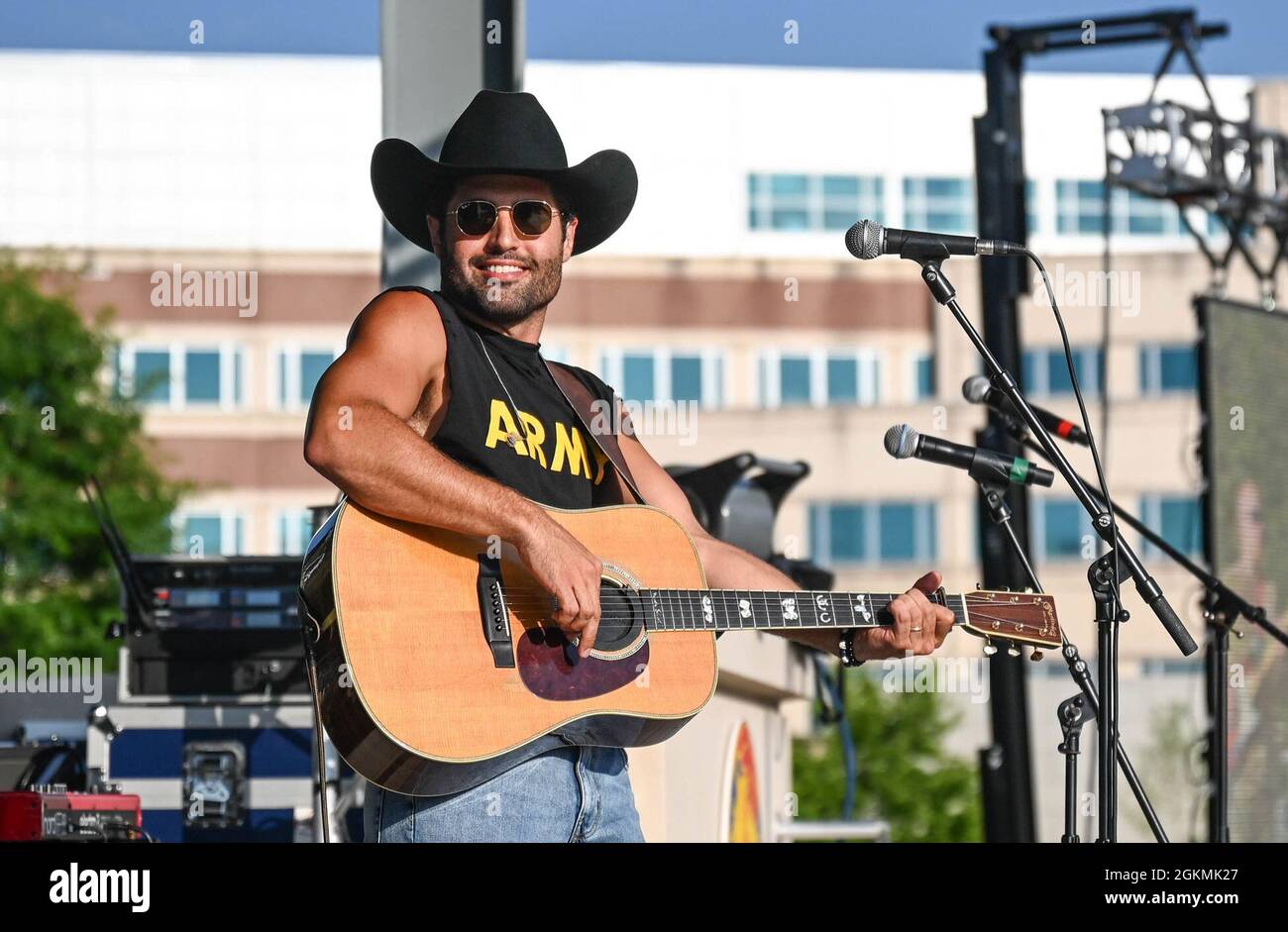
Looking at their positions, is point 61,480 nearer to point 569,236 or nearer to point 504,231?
point 569,236

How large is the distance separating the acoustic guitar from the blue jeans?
5cm

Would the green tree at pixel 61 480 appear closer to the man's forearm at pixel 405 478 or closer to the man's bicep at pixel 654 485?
the man's bicep at pixel 654 485

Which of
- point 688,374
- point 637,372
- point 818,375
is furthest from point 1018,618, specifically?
point 818,375

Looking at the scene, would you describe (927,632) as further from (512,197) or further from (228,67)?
(228,67)

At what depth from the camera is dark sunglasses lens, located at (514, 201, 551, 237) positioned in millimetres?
3752

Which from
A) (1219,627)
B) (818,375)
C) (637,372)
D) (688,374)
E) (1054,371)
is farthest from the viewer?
(818,375)

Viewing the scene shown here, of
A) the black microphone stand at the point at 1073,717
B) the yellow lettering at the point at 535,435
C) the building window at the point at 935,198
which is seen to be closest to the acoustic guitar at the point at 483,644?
the yellow lettering at the point at 535,435

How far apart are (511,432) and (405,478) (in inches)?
12.3

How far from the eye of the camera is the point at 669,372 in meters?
39.5

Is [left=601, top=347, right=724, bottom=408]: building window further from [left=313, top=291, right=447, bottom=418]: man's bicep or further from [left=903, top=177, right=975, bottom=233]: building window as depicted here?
[left=313, top=291, right=447, bottom=418]: man's bicep

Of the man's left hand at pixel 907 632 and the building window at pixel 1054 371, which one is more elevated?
the building window at pixel 1054 371

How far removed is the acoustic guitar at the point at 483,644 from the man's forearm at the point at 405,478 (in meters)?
0.09

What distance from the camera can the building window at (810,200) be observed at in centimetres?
A: 4234
